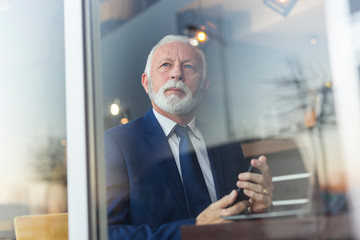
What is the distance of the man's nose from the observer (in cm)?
167

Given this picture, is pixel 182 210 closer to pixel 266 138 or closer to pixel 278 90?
pixel 266 138

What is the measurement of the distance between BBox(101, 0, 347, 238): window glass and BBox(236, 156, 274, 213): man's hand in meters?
0.03

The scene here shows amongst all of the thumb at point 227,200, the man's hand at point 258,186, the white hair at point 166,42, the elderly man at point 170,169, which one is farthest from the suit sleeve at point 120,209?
the white hair at point 166,42

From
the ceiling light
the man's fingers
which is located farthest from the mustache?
the ceiling light

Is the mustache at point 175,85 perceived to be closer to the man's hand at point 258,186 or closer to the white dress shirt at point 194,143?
the white dress shirt at point 194,143

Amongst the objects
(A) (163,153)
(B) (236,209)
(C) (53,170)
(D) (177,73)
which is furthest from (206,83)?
(C) (53,170)

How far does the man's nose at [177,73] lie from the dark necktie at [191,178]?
0.20 m

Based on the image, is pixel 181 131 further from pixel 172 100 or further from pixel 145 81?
pixel 145 81

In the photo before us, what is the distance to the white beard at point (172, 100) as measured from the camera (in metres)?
1.65

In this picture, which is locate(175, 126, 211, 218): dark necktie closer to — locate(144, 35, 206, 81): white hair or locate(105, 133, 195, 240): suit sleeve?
locate(105, 133, 195, 240): suit sleeve

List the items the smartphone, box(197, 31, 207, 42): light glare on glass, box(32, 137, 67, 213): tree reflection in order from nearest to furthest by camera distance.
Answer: the smartphone
box(32, 137, 67, 213): tree reflection
box(197, 31, 207, 42): light glare on glass

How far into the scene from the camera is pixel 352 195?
1.03 meters

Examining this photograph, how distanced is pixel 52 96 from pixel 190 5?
2.73 ft

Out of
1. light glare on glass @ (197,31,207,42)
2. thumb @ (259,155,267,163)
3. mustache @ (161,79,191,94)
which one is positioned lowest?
thumb @ (259,155,267,163)
